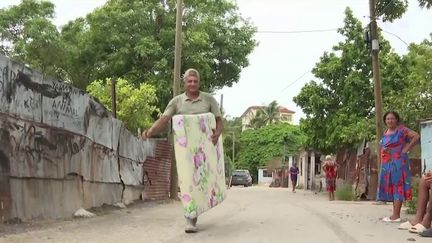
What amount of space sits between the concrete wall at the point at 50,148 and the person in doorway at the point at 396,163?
16.3 ft

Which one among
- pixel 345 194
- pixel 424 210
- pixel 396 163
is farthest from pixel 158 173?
pixel 424 210

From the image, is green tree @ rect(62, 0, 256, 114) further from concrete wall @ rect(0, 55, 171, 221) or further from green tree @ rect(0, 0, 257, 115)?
concrete wall @ rect(0, 55, 171, 221)

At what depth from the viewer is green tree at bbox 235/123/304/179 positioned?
218 ft

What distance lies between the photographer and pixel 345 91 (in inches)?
974

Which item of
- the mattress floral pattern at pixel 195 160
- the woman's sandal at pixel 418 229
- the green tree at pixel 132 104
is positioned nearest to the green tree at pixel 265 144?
the green tree at pixel 132 104

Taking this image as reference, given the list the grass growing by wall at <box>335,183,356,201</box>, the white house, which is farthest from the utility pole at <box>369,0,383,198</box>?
the white house

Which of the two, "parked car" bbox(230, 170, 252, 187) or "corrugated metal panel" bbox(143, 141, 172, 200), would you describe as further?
"parked car" bbox(230, 170, 252, 187)

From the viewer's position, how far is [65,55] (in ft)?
86.2

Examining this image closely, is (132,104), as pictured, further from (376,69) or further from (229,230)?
(229,230)

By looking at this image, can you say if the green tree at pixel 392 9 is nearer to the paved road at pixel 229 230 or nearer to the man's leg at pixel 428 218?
the paved road at pixel 229 230

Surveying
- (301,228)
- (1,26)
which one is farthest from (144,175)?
(1,26)

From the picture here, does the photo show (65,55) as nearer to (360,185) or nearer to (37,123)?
(360,185)

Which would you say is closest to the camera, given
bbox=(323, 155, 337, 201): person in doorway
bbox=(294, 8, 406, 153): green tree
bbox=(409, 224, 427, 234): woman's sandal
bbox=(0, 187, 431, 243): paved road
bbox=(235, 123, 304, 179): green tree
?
bbox=(0, 187, 431, 243): paved road

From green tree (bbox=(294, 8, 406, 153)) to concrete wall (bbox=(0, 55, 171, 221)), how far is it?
14.5m
